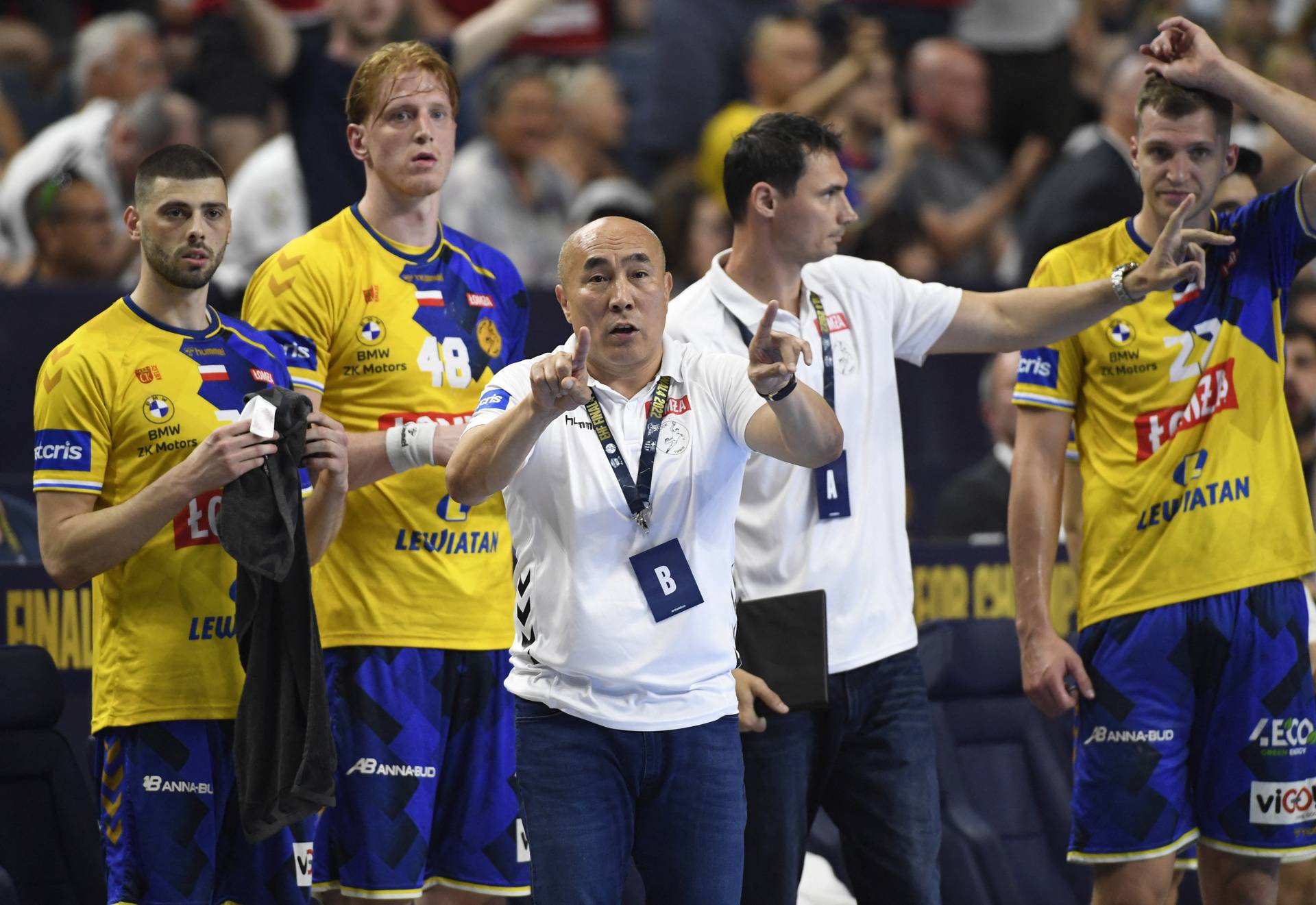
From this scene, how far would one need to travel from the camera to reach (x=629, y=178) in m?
11.1

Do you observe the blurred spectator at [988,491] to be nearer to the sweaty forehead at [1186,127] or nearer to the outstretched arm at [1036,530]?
the outstretched arm at [1036,530]

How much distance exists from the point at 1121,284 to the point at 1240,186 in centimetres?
117

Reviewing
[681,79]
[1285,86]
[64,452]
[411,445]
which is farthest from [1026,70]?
[64,452]

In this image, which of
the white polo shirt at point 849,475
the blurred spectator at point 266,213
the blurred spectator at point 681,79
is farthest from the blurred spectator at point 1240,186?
the blurred spectator at point 681,79

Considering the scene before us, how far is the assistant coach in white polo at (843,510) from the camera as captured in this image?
185 inches

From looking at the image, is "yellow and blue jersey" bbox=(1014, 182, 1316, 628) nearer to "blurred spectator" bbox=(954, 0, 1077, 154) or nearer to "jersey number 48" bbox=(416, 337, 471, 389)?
"jersey number 48" bbox=(416, 337, 471, 389)

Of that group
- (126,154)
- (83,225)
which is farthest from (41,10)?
(83,225)

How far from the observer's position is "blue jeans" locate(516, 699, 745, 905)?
394cm

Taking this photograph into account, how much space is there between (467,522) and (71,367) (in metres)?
1.17

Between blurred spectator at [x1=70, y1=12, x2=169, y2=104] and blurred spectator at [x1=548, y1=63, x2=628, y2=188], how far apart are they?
234 centimetres

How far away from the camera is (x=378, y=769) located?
15.8ft

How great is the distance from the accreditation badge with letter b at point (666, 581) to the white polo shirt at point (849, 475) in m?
0.80

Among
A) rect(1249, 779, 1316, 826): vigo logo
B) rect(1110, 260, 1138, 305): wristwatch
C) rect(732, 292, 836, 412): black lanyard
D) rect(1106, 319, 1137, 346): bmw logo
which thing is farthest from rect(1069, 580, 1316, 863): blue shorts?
rect(732, 292, 836, 412): black lanyard

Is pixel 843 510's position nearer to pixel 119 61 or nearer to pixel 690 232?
pixel 690 232
